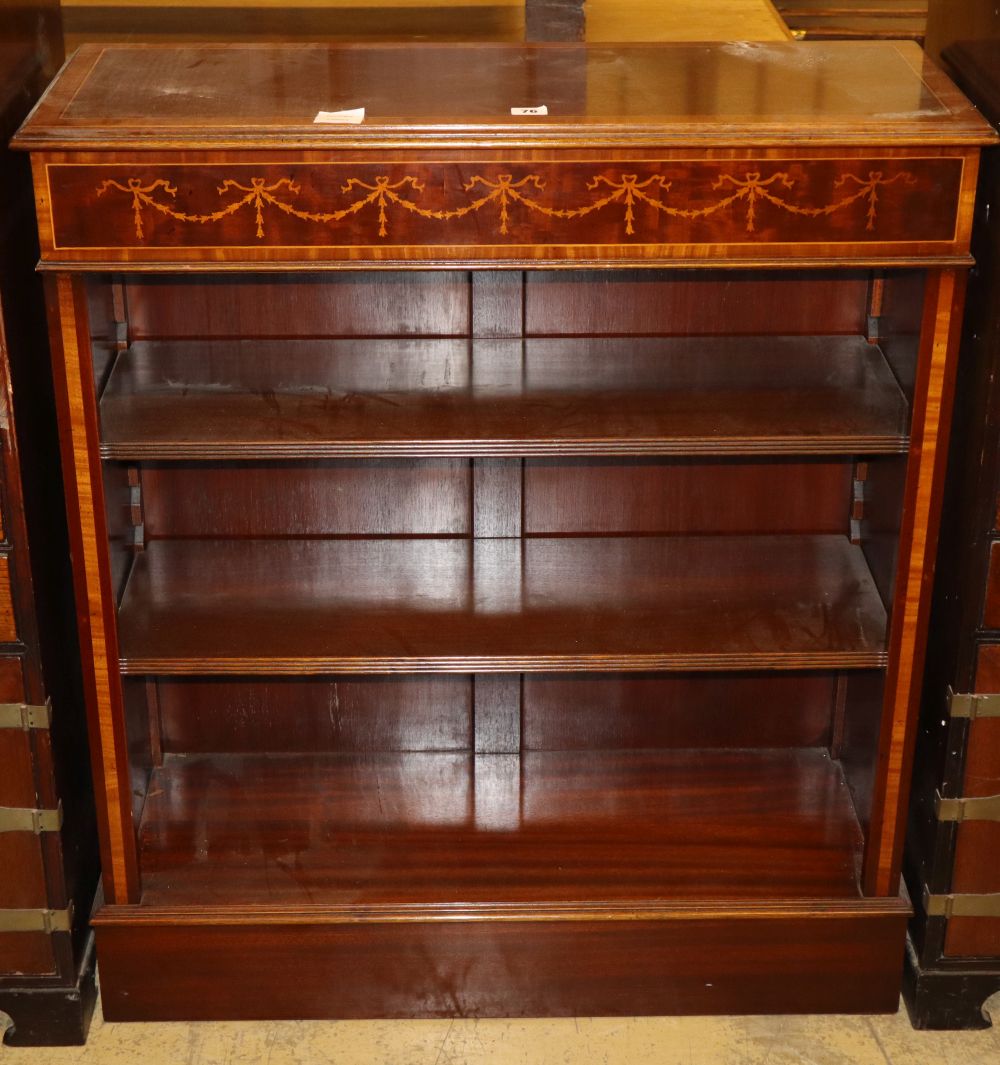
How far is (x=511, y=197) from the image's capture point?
2111 millimetres

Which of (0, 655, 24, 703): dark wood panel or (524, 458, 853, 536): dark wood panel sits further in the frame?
(524, 458, 853, 536): dark wood panel

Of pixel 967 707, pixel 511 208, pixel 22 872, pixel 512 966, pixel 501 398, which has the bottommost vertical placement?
pixel 512 966

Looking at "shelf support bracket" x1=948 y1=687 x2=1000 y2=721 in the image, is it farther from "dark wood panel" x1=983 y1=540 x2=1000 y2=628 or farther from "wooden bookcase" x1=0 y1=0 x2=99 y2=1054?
"wooden bookcase" x1=0 y1=0 x2=99 y2=1054

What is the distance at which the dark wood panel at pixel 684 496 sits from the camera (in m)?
2.80

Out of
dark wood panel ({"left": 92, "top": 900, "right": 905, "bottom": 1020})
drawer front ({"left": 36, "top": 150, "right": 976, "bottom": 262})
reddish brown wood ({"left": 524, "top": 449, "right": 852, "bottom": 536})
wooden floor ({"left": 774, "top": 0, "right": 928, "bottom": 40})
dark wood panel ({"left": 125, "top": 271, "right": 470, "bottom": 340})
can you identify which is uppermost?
drawer front ({"left": 36, "top": 150, "right": 976, "bottom": 262})

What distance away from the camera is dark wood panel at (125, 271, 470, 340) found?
264 centimetres

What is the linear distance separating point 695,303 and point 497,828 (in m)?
1.02

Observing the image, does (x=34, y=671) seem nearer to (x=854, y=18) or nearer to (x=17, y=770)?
(x=17, y=770)

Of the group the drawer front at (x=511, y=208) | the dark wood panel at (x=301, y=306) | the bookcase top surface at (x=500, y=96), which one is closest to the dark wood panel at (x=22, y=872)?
the dark wood panel at (x=301, y=306)

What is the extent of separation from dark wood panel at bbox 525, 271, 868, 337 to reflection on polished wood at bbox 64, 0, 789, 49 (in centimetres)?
55

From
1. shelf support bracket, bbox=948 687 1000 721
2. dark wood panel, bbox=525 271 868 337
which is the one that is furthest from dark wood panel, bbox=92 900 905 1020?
dark wood panel, bbox=525 271 868 337

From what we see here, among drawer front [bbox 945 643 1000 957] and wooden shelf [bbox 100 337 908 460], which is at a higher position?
wooden shelf [bbox 100 337 908 460]

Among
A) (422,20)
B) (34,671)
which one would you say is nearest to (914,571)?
(34,671)

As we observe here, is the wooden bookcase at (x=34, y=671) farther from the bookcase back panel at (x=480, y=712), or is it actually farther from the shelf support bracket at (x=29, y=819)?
the bookcase back panel at (x=480, y=712)
